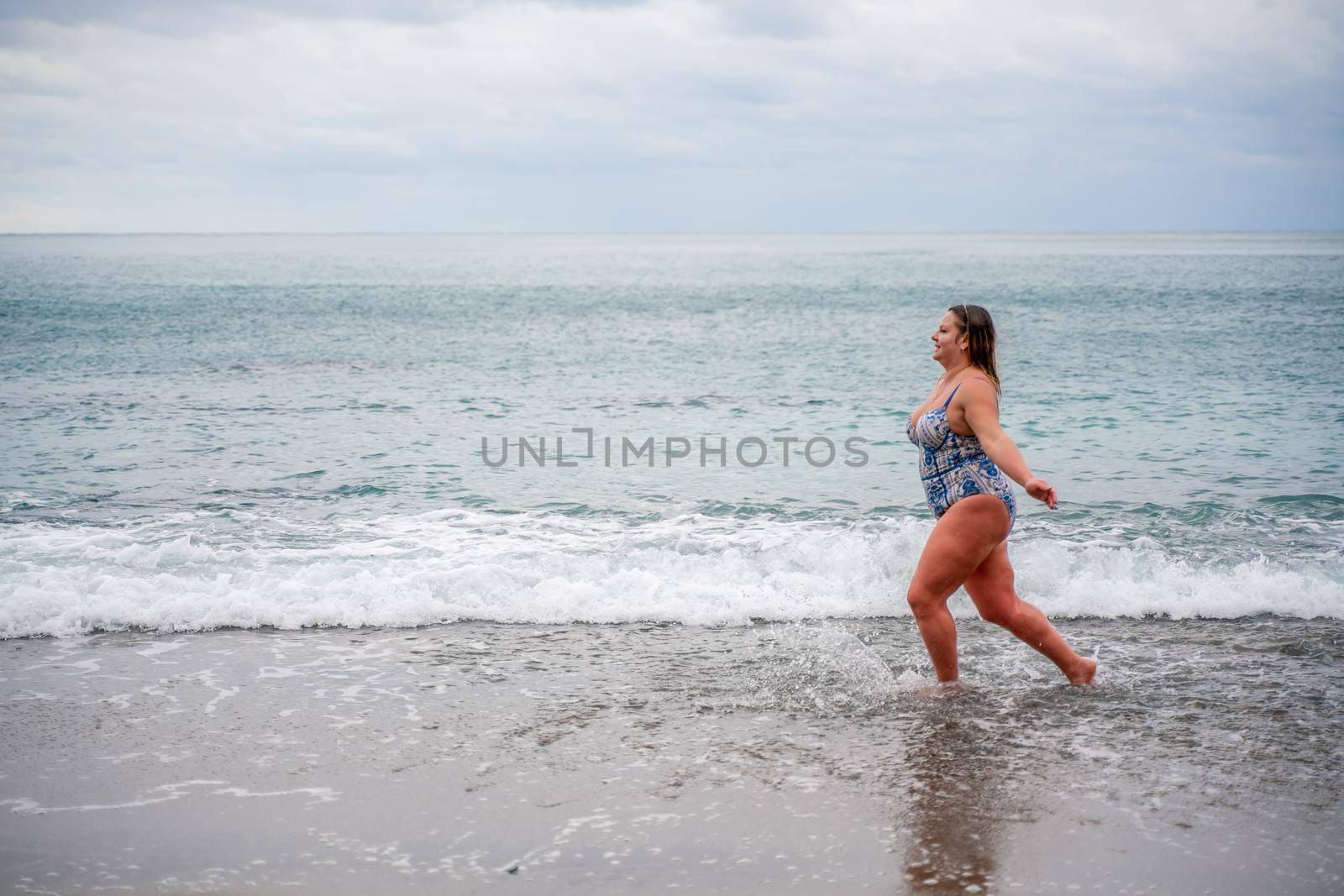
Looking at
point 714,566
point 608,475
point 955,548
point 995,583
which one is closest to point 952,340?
point 955,548

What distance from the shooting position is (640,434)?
46.7ft

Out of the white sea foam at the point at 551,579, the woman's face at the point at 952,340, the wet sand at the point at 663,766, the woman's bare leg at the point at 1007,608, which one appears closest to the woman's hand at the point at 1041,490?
the woman's bare leg at the point at 1007,608

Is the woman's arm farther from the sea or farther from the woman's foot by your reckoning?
the sea

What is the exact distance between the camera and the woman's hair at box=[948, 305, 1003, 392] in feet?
14.6

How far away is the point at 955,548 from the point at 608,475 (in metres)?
6.96

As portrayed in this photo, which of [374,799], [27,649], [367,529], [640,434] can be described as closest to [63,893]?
[374,799]

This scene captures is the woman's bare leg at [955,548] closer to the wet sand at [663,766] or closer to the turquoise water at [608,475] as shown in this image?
the wet sand at [663,766]

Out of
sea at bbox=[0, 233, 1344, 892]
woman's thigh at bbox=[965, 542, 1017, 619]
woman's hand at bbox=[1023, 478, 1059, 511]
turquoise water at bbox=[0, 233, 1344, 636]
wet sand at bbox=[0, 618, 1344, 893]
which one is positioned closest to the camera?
wet sand at bbox=[0, 618, 1344, 893]

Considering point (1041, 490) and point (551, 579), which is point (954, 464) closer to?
point (1041, 490)

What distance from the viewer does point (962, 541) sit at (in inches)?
175

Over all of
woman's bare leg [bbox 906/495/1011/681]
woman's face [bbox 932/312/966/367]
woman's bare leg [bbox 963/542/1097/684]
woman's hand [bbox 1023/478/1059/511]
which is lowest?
woman's bare leg [bbox 963/542/1097/684]

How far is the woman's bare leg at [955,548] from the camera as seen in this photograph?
4.42 meters

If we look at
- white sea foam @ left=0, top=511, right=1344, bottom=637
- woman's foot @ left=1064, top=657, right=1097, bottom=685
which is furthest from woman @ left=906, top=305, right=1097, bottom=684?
white sea foam @ left=0, top=511, right=1344, bottom=637

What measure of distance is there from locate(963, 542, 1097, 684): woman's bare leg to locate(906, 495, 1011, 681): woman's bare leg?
10cm
